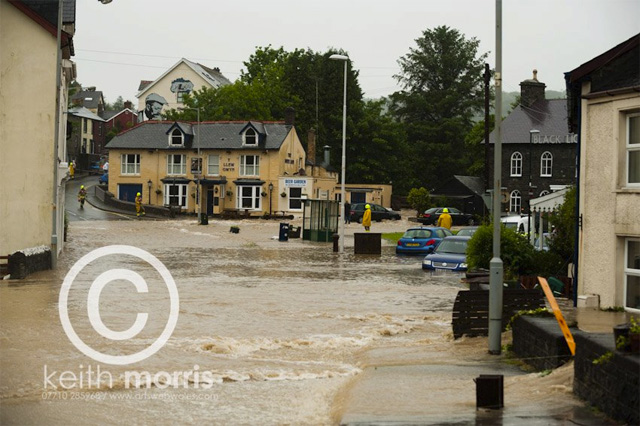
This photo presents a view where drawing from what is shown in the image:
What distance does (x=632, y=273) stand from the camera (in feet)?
56.7

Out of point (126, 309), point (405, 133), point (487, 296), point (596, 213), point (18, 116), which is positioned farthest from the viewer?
point (405, 133)

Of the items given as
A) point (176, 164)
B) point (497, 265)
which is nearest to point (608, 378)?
point (497, 265)

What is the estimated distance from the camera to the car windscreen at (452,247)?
33562mm

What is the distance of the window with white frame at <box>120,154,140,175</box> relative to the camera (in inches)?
3125

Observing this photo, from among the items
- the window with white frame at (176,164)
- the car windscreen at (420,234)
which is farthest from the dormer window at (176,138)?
the car windscreen at (420,234)

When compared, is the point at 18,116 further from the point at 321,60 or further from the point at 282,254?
the point at 321,60

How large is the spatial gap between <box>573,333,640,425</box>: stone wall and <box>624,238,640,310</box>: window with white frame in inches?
285

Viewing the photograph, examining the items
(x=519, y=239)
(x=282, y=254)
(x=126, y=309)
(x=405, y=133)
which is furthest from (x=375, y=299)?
(x=405, y=133)

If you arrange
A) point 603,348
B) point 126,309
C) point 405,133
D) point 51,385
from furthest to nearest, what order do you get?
point 405,133, point 126,309, point 51,385, point 603,348

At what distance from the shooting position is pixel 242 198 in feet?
252

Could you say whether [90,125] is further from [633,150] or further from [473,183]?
[633,150]

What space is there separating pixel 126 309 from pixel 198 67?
96702 millimetres

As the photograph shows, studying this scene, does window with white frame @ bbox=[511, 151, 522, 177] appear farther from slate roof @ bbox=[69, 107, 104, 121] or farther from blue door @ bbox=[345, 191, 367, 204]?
slate roof @ bbox=[69, 107, 104, 121]

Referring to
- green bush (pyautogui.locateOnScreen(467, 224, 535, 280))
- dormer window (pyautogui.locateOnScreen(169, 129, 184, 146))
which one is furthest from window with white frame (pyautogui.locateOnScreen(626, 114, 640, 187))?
dormer window (pyautogui.locateOnScreen(169, 129, 184, 146))
